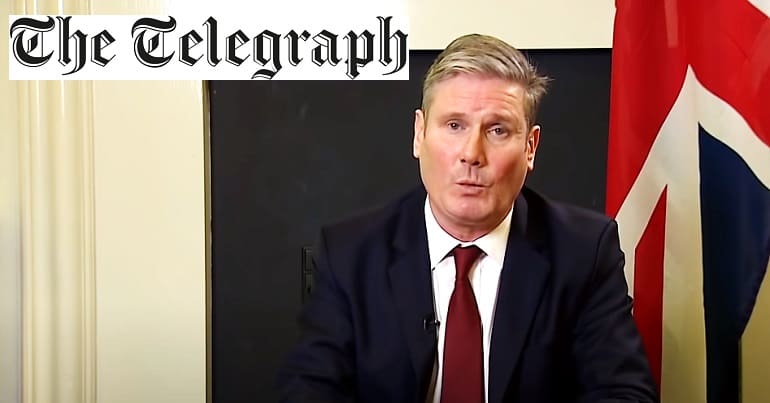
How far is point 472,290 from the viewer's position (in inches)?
52.9

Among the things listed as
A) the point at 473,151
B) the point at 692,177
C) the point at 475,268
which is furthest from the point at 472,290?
the point at 692,177

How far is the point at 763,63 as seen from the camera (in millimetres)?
1366

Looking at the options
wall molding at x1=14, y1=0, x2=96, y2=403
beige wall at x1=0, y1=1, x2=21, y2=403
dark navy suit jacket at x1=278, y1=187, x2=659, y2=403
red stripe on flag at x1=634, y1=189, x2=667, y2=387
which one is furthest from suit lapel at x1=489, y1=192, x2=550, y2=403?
beige wall at x1=0, y1=1, x2=21, y2=403

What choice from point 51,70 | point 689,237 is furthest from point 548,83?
point 51,70

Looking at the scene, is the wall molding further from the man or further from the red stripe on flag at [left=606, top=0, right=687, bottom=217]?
the red stripe on flag at [left=606, top=0, right=687, bottom=217]

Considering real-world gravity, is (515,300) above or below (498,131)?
below

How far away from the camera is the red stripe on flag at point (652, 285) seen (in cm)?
155

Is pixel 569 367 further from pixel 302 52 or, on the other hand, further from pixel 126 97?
pixel 126 97

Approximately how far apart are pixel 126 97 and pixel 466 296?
0.85 meters

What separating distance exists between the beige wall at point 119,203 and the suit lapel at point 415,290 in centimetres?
56

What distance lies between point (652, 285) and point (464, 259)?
0.42m

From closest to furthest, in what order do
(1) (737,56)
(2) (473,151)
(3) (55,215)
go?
(2) (473,151), (1) (737,56), (3) (55,215)

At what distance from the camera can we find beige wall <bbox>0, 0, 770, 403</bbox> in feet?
5.89

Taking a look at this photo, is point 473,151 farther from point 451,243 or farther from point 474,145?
point 451,243
